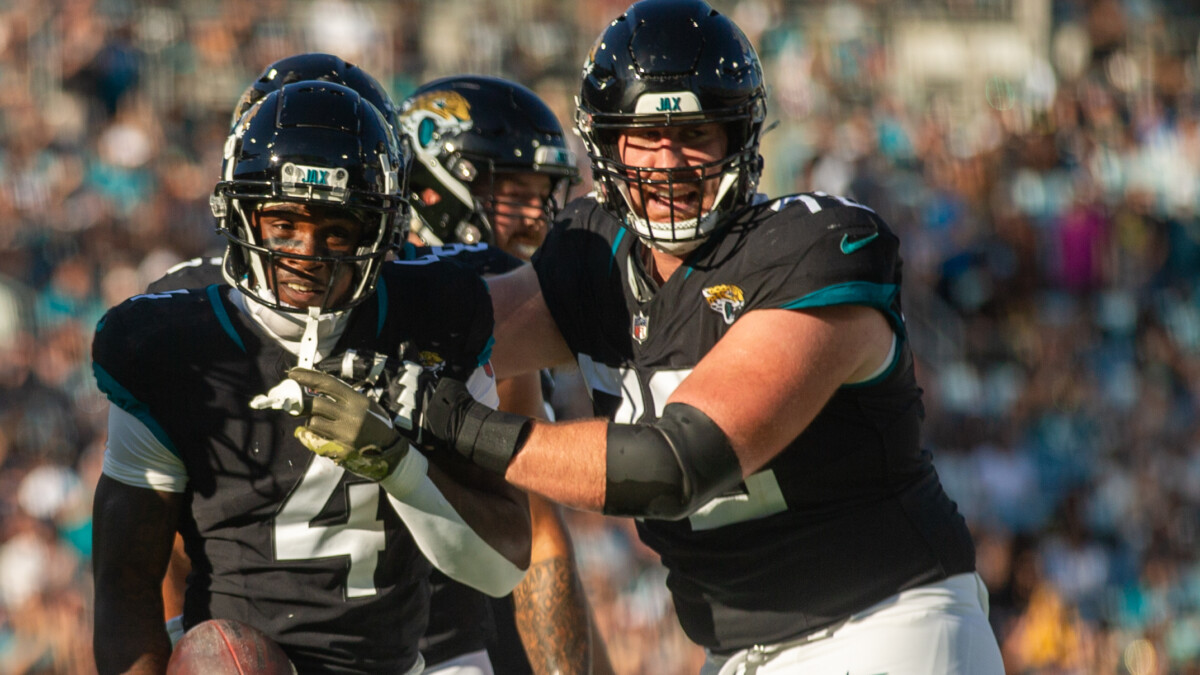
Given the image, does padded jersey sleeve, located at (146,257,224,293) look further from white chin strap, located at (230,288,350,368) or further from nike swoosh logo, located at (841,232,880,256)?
nike swoosh logo, located at (841,232,880,256)

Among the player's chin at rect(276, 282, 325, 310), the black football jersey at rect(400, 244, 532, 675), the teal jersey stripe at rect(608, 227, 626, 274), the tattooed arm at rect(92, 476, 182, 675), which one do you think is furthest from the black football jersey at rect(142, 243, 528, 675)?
the tattooed arm at rect(92, 476, 182, 675)

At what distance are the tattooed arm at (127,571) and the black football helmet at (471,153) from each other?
1.75 m

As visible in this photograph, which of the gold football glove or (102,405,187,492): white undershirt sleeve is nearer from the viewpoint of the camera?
the gold football glove

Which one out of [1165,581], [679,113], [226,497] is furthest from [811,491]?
[1165,581]

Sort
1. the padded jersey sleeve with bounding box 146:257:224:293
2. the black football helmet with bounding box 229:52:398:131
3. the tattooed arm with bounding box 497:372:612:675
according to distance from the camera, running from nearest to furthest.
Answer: the padded jersey sleeve with bounding box 146:257:224:293, the black football helmet with bounding box 229:52:398:131, the tattooed arm with bounding box 497:372:612:675

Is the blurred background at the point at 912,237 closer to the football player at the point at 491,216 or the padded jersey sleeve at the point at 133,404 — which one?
the football player at the point at 491,216

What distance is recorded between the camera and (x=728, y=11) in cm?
1040

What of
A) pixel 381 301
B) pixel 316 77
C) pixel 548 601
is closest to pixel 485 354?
pixel 381 301

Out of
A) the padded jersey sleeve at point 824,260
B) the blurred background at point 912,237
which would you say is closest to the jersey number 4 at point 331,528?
the padded jersey sleeve at point 824,260

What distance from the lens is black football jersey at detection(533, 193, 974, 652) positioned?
274 cm

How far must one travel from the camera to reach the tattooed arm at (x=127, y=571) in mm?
2572

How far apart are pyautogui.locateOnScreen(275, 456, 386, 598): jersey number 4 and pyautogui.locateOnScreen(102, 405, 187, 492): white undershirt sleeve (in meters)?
0.23

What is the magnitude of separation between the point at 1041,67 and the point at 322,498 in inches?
349

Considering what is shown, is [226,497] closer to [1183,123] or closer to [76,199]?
[76,199]
